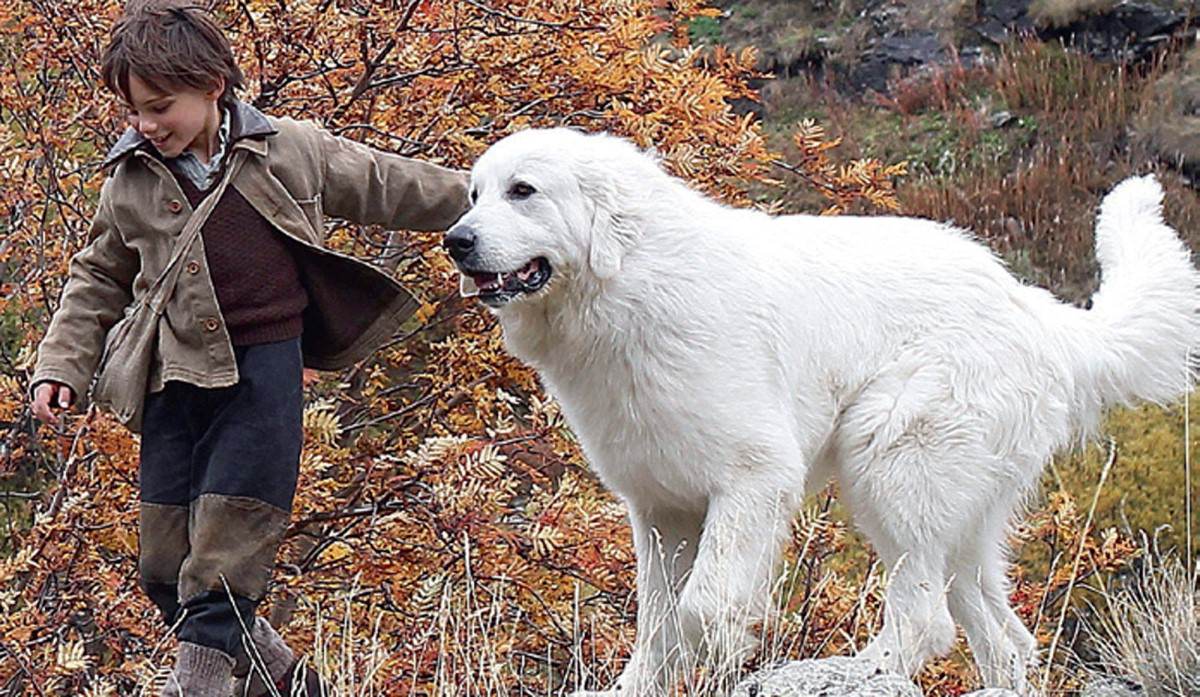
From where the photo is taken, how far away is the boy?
3.39m

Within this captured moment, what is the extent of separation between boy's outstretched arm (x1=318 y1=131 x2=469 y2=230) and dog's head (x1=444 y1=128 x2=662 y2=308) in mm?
231

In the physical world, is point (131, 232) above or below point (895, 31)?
above

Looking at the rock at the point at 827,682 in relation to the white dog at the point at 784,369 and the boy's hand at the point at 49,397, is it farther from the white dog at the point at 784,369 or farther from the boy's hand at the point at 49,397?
the boy's hand at the point at 49,397

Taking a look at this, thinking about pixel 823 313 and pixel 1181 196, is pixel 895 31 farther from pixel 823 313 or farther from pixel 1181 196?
pixel 823 313

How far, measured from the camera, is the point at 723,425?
3539 millimetres

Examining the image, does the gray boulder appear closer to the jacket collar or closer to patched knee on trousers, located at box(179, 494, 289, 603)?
patched knee on trousers, located at box(179, 494, 289, 603)

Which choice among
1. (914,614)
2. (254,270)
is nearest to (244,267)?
(254,270)

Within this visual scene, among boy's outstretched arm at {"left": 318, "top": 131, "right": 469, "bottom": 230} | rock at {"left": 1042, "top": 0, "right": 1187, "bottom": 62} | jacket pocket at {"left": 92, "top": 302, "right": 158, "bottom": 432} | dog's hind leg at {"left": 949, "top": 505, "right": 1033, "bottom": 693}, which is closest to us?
jacket pocket at {"left": 92, "top": 302, "right": 158, "bottom": 432}

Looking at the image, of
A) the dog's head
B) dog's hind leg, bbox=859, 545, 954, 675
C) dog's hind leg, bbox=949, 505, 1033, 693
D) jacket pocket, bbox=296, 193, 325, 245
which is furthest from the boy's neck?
dog's hind leg, bbox=949, 505, 1033, 693

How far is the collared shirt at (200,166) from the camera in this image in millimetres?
3502

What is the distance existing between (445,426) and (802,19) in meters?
10.5

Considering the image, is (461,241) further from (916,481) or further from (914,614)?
(914,614)

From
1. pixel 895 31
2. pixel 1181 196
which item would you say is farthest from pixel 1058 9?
pixel 1181 196

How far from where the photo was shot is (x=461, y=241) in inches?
132
